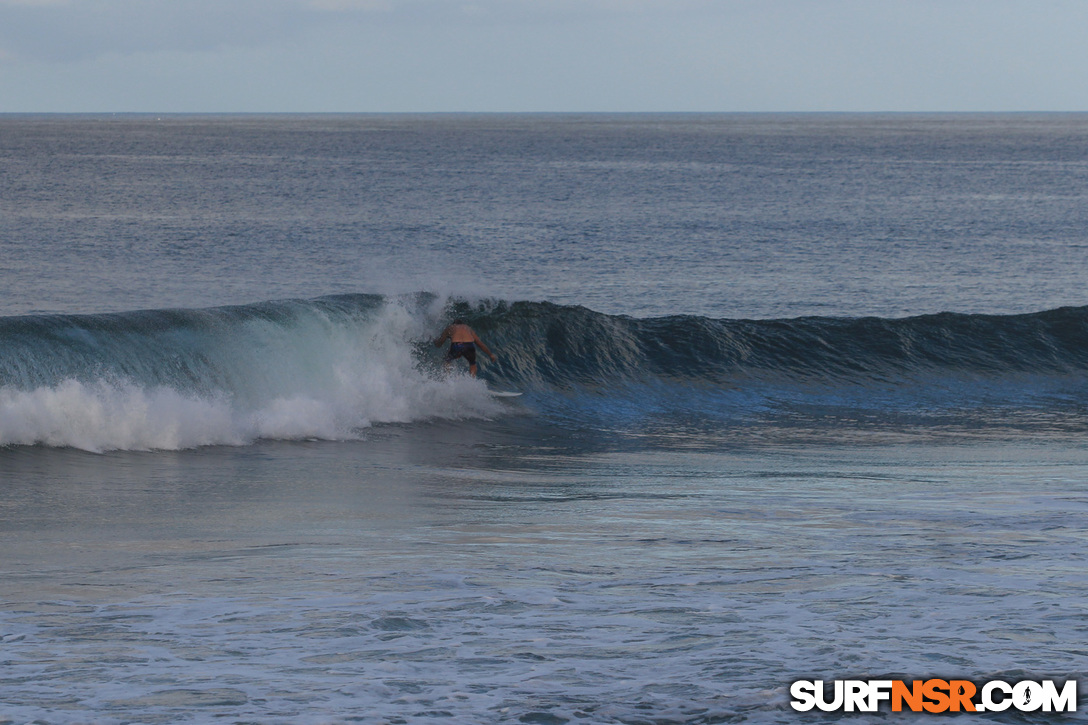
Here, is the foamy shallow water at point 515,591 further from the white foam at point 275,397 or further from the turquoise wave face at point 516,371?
the turquoise wave face at point 516,371

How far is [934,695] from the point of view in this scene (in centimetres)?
540

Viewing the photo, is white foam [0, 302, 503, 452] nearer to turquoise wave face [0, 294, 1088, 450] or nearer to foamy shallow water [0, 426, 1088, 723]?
turquoise wave face [0, 294, 1088, 450]

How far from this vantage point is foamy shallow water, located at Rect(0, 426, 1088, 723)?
548 centimetres

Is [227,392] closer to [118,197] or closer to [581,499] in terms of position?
[581,499]

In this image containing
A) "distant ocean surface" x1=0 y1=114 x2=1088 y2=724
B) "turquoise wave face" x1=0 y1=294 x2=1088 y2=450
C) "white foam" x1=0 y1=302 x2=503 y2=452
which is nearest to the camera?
"distant ocean surface" x1=0 y1=114 x2=1088 y2=724

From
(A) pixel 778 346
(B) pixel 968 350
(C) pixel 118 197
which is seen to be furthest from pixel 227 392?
(C) pixel 118 197

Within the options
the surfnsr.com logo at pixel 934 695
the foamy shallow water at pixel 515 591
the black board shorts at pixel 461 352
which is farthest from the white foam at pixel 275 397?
the surfnsr.com logo at pixel 934 695

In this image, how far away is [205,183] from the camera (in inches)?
2655

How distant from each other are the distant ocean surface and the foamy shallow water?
0.10ft

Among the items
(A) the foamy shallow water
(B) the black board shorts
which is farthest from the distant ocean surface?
(B) the black board shorts

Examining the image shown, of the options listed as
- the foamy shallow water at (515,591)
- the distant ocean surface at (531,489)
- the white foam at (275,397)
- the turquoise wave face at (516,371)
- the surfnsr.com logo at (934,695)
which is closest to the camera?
the surfnsr.com logo at (934,695)

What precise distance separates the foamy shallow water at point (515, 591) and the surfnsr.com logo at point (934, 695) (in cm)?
12

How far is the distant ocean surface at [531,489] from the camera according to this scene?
18.8 feet

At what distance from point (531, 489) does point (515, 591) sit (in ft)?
13.1
